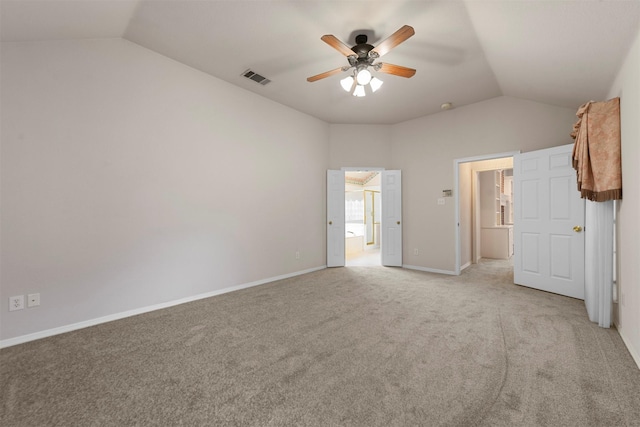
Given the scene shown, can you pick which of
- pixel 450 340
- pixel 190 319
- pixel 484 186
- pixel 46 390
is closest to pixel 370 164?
pixel 484 186

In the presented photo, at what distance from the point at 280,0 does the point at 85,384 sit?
10.7ft

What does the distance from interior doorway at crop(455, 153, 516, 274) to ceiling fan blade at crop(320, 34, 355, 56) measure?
3.16 meters

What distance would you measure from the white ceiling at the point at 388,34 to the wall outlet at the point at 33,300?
7.42 ft

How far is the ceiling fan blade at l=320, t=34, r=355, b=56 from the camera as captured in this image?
2.31 m

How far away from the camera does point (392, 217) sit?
18.1 ft

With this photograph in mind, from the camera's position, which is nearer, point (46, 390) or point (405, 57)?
point (46, 390)

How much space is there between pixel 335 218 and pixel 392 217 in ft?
3.85

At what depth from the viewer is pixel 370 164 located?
18.3 feet

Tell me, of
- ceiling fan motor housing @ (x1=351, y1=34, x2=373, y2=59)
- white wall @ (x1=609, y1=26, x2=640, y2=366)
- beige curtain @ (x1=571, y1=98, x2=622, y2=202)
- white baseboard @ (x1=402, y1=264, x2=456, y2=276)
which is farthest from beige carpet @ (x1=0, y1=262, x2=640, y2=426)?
ceiling fan motor housing @ (x1=351, y1=34, x2=373, y2=59)

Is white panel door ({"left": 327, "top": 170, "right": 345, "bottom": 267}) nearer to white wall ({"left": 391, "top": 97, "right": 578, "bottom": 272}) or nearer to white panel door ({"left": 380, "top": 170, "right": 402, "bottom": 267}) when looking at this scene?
white panel door ({"left": 380, "top": 170, "right": 402, "bottom": 267})

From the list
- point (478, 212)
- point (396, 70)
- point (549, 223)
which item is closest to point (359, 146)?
point (396, 70)

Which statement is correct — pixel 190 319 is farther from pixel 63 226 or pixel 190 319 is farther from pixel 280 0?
pixel 280 0

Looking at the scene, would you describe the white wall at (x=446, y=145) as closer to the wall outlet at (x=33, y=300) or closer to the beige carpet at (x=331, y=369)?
the beige carpet at (x=331, y=369)

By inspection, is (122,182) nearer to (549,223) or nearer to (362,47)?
(362,47)
